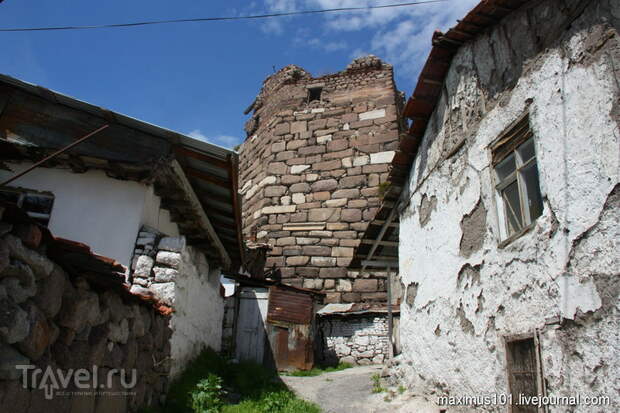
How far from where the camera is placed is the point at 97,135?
5828mm

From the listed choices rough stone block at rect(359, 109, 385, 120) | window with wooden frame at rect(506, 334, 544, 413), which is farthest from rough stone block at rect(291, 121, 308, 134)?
window with wooden frame at rect(506, 334, 544, 413)

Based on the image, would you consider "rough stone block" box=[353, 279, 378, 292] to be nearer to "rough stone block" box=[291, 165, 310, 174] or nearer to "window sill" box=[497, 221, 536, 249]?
"rough stone block" box=[291, 165, 310, 174]

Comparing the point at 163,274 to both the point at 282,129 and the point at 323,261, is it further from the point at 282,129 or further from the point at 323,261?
the point at 282,129

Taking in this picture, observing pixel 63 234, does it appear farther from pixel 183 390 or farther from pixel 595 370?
pixel 595 370

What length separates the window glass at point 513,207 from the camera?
4.52 meters

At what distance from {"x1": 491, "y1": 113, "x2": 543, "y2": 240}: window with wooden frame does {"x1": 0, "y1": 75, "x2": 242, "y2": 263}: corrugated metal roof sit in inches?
108

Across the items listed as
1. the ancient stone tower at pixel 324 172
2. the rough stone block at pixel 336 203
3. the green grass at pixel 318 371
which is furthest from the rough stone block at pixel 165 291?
the rough stone block at pixel 336 203

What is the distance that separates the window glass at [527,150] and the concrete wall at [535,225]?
254mm

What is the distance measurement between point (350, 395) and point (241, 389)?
1.54 meters

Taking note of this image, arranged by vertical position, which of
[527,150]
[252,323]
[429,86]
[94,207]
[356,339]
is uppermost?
[429,86]

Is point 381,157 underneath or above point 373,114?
underneath

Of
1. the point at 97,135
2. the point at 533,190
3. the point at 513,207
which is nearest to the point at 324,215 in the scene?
the point at 97,135

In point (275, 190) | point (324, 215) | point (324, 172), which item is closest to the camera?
point (324, 215)

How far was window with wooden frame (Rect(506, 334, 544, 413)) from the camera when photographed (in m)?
3.80
